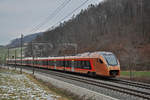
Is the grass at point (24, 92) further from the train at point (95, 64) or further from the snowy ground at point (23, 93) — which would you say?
the train at point (95, 64)

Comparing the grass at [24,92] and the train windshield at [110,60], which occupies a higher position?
the train windshield at [110,60]

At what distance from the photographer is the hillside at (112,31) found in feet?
206

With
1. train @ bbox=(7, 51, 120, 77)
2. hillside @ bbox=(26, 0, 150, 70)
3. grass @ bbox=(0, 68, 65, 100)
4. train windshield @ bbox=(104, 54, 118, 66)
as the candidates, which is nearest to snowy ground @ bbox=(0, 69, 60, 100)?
grass @ bbox=(0, 68, 65, 100)

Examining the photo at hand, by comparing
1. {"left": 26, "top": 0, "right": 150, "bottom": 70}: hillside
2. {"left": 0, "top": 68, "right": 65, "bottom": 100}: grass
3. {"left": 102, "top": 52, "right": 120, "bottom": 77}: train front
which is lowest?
{"left": 0, "top": 68, "right": 65, "bottom": 100}: grass

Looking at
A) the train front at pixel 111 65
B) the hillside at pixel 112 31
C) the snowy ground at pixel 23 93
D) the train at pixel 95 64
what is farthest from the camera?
the hillside at pixel 112 31

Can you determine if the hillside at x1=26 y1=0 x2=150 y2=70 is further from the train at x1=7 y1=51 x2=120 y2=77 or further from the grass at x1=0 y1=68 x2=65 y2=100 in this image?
the grass at x1=0 y1=68 x2=65 y2=100

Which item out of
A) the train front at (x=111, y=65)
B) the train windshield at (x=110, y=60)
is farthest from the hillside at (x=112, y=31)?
the train front at (x=111, y=65)

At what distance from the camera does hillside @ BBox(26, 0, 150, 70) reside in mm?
62719

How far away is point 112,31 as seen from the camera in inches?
3403

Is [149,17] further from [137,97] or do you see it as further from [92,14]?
[137,97]

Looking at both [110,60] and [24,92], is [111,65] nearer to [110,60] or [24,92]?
[110,60]

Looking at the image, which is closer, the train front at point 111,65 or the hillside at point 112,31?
the train front at point 111,65

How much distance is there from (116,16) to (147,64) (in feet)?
167

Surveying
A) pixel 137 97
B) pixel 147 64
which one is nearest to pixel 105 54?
pixel 137 97
